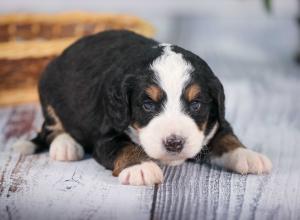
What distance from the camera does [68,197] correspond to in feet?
12.0

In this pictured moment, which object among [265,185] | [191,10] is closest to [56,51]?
[265,185]

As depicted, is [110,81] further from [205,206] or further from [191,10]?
[191,10]

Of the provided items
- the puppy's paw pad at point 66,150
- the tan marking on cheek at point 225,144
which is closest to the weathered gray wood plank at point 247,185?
the tan marking on cheek at point 225,144

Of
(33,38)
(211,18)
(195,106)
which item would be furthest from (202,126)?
(211,18)

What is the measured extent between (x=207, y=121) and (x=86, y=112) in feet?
2.61

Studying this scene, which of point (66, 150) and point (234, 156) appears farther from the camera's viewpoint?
point (66, 150)

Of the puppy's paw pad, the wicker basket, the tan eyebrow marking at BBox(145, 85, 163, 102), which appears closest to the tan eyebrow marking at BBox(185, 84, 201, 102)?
the tan eyebrow marking at BBox(145, 85, 163, 102)

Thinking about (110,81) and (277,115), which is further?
(277,115)

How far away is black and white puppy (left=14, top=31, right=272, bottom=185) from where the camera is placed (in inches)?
149

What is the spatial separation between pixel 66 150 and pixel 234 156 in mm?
1046

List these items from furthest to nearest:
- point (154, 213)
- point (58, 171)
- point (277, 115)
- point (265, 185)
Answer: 1. point (277, 115)
2. point (58, 171)
3. point (265, 185)
4. point (154, 213)

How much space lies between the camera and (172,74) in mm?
3840

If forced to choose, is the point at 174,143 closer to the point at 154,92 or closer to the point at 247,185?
the point at 154,92

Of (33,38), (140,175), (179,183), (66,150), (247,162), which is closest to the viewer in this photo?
(140,175)
